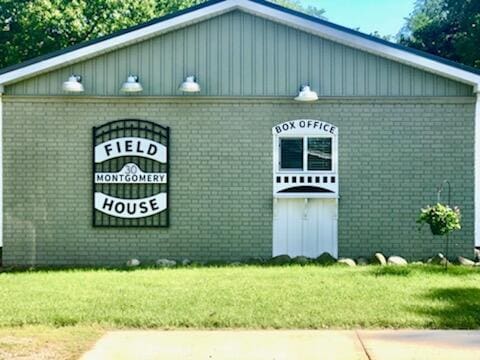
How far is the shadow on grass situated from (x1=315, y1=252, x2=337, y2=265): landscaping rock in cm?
285

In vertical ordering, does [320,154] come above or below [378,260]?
above

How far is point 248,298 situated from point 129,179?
464 cm

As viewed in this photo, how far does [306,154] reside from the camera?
11.8 metres

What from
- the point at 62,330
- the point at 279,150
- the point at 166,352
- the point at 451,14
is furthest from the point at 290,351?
the point at 451,14

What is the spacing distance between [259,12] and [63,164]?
4505 mm

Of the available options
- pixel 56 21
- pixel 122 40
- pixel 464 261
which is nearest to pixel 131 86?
pixel 122 40

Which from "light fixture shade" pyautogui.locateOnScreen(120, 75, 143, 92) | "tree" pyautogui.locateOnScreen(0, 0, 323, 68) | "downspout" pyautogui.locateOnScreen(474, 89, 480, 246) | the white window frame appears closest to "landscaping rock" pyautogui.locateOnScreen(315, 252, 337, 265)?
the white window frame

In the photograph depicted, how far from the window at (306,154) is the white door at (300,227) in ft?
2.04

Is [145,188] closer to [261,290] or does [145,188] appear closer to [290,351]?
[261,290]

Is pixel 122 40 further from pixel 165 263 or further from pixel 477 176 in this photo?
pixel 477 176

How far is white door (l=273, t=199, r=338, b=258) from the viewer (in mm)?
11867

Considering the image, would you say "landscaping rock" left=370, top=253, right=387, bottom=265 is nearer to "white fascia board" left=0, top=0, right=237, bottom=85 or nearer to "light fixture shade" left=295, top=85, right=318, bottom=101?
"light fixture shade" left=295, top=85, right=318, bottom=101

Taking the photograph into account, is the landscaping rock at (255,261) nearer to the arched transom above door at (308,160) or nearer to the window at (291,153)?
the arched transom above door at (308,160)

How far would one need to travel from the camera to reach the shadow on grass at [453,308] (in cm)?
686
